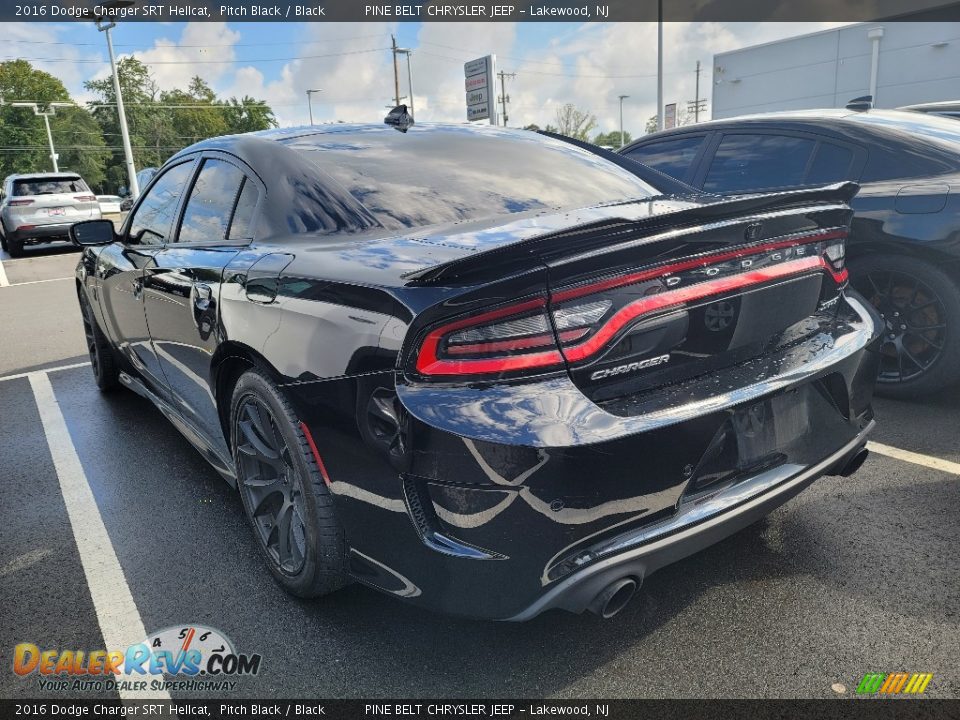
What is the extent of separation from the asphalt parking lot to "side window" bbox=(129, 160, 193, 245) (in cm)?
120

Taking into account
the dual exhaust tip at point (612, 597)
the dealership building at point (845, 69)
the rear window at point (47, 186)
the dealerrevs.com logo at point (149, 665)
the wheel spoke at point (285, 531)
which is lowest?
the dealerrevs.com logo at point (149, 665)

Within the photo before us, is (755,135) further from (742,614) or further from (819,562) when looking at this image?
(742,614)

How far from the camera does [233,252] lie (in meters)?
2.56

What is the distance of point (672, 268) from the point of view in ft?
6.04

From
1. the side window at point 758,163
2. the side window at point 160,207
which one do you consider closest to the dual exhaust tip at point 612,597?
the side window at point 160,207

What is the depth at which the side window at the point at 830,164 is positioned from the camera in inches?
162

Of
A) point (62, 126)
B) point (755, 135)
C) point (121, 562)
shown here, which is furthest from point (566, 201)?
point (62, 126)

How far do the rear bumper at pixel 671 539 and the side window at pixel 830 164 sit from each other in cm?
267

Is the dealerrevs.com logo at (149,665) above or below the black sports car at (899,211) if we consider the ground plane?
below

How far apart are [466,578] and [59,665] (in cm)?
135

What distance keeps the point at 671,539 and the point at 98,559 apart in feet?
7.18

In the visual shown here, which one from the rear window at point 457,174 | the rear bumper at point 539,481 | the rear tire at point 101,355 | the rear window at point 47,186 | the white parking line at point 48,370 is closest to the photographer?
the rear bumper at point 539,481

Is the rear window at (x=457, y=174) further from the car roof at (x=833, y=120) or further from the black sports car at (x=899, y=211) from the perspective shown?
the car roof at (x=833, y=120)

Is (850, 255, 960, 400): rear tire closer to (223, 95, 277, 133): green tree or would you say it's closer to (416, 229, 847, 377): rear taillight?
(416, 229, 847, 377): rear taillight
